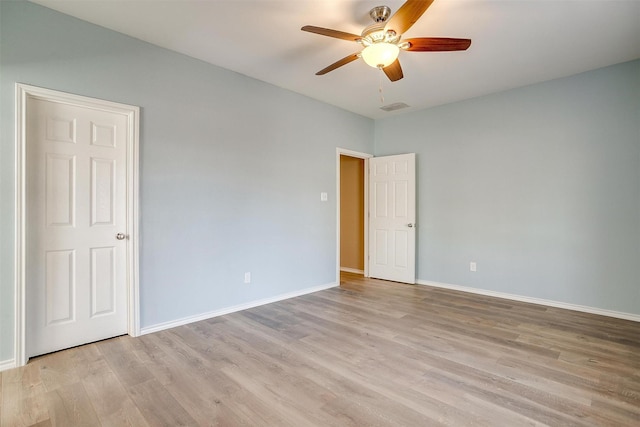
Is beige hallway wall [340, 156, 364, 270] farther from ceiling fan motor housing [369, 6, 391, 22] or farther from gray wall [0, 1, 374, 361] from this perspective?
ceiling fan motor housing [369, 6, 391, 22]

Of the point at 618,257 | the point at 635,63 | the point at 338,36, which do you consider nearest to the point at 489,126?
the point at 635,63

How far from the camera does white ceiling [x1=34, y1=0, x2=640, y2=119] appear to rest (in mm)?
2395

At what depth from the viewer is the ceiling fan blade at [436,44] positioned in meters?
2.22

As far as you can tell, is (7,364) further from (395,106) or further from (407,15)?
(395,106)

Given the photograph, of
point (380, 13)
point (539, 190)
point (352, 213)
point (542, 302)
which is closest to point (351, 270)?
point (352, 213)

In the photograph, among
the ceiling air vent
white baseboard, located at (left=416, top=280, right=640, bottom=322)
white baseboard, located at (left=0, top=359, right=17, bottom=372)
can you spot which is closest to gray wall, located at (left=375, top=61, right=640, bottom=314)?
white baseboard, located at (left=416, top=280, right=640, bottom=322)

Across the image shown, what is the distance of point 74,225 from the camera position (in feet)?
8.61

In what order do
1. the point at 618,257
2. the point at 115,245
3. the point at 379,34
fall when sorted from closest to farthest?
1. the point at 379,34
2. the point at 115,245
3. the point at 618,257

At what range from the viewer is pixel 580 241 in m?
3.58

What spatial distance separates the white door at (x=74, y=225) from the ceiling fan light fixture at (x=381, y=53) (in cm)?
228

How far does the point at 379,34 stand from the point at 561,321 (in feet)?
11.2

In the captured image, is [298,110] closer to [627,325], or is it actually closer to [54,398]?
[54,398]

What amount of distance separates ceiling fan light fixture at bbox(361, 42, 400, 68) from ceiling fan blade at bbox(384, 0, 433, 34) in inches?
4.5

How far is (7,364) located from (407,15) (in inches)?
148
